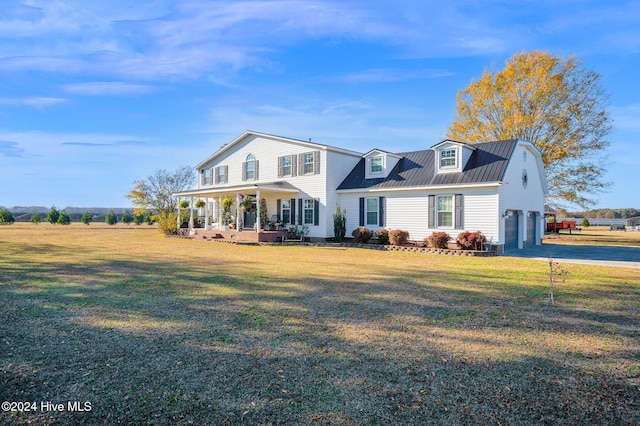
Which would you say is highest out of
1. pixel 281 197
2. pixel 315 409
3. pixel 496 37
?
pixel 496 37

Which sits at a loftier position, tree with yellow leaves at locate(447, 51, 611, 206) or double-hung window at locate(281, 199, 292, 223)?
tree with yellow leaves at locate(447, 51, 611, 206)

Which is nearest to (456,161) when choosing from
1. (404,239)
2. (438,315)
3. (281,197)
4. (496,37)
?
(404,239)

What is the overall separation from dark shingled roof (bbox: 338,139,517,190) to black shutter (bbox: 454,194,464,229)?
2.47 feet

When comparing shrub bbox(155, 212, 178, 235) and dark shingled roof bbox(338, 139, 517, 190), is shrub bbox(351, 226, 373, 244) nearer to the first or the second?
dark shingled roof bbox(338, 139, 517, 190)

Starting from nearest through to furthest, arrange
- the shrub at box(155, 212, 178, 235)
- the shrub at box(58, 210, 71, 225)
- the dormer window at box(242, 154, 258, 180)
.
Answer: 1. the dormer window at box(242, 154, 258, 180)
2. the shrub at box(155, 212, 178, 235)
3. the shrub at box(58, 210, 71, 225)

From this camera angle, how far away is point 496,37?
1221 centimetres

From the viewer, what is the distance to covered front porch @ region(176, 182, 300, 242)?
21.6 meters

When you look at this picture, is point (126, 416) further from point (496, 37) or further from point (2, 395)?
point (496, 37)

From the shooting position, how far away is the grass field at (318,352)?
3.17 meters

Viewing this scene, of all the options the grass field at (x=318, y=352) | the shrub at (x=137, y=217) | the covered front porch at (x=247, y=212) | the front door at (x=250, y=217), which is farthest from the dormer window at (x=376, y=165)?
the shrub at (x=137, y=217)

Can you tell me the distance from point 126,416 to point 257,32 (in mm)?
11510

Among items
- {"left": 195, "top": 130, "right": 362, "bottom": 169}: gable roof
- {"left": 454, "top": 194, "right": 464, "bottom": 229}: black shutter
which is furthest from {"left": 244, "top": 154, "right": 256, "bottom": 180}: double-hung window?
{"left": 454, "top": 194, "right": 464, "bottom": 229}: black shutter

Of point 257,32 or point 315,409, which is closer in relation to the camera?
point 315,409

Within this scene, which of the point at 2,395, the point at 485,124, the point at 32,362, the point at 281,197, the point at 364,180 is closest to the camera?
the point at 2,395
